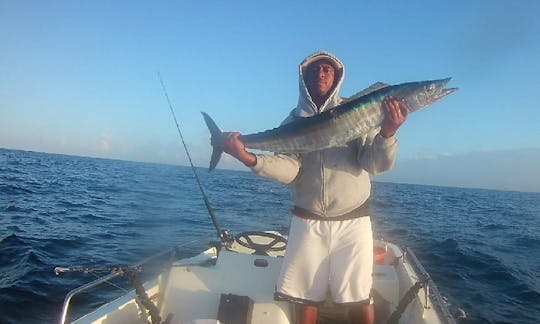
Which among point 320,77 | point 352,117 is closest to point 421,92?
point 352,117

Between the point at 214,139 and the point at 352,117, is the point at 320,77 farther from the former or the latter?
the point at 214,139

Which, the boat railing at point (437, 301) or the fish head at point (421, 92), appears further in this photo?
the boat railing at point (437, 301)

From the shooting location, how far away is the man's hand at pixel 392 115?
3.51 m

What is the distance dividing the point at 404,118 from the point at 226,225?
535 inches

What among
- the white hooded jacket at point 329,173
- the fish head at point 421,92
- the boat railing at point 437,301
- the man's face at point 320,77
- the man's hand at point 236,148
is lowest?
the boat railing at point 437,301

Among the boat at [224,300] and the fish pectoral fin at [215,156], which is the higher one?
the fish pectoral fin at [215,156]

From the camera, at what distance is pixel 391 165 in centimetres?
364

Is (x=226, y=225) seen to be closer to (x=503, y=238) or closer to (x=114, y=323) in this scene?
(x=114, y=323)

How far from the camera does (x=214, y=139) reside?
4.17 m

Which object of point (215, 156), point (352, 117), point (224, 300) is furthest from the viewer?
point (224, 300)

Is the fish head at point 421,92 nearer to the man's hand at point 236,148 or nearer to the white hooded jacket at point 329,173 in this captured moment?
the white hooded jacket at point 329,173

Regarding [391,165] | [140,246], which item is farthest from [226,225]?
[391,165]

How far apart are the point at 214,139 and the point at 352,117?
1.41 metres

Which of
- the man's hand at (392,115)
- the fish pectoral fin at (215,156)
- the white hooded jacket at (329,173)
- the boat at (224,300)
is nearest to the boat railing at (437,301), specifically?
the boat at (224,300)
